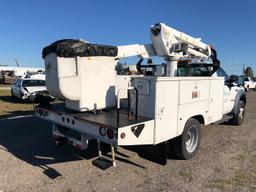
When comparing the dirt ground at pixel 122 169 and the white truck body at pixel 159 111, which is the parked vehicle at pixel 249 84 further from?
the white truck body at pixel 159 111

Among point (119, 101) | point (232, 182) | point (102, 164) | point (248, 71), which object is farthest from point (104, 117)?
point (248, 71)

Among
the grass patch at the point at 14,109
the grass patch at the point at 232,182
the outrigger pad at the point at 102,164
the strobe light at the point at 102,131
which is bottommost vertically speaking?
the grass patch at the point at 232,182

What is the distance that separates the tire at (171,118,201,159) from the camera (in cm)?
469

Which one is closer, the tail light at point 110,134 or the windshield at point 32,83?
the tail light at point 110,134

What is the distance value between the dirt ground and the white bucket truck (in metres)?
0.43

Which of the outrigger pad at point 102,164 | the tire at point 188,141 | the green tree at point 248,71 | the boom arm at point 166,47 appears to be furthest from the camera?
the green tree at point 248,71

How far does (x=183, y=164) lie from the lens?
478 cm

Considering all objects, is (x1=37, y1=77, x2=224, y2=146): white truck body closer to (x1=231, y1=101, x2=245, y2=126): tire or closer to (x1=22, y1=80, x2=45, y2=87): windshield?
(x1=231, y1=101, x2=245, y2=126): tire

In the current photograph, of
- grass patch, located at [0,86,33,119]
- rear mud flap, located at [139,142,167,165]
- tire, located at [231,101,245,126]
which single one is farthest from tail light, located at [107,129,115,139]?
grass patch, located at [0,86,33,119]

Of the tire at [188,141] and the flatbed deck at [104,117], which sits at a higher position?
the flatbed deck at [104,117]

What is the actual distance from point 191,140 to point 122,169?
164 centimetres

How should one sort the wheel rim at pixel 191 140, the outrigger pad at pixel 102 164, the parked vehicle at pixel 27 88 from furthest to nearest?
the parked vehicle at pixel 27 88 → the wheel rim at pixel 191 140 → the outrigger pad at pixel 102 164

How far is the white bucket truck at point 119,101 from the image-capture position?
3.87m

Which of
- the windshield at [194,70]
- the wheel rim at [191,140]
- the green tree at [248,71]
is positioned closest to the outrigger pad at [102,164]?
the wheel rim at [191,140]
